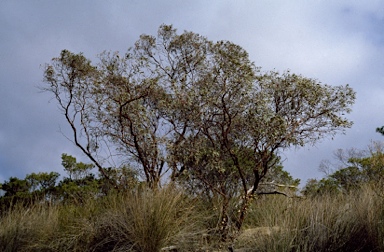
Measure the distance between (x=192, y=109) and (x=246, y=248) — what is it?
4.56 metres

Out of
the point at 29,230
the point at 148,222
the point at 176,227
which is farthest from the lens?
the point at 29,230

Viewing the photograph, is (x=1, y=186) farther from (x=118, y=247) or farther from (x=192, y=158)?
(x=118, y=247)

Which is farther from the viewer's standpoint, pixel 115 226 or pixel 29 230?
pixel 29 230

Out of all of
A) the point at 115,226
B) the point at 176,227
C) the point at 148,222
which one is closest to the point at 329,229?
the point at 176,227

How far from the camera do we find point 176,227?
27.0 feet

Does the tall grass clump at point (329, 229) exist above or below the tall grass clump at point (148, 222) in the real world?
below

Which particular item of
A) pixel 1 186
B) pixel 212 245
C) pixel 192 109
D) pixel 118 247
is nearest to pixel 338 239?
pixel 212 245

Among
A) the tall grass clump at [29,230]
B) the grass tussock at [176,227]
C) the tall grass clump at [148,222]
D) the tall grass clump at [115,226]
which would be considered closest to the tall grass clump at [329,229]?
the grass tussock at [176,227]

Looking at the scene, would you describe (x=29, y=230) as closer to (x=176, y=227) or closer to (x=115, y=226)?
(x=115, y=226)

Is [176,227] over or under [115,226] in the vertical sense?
under

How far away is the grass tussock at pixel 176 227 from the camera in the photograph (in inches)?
300

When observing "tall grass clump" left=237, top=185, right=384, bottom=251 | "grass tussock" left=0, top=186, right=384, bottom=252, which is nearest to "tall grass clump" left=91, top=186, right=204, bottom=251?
Result: "grass tussock" left=0, top=186, right=384, bottom=252

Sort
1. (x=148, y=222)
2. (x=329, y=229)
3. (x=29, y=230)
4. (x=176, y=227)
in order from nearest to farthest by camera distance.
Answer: (x=329, y=229) → (x=148, y=222) → (x=176, y=227) → (x=29, y=230)

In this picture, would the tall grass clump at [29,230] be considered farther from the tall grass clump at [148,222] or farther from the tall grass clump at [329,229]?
the tall grass clump at [329,229]
